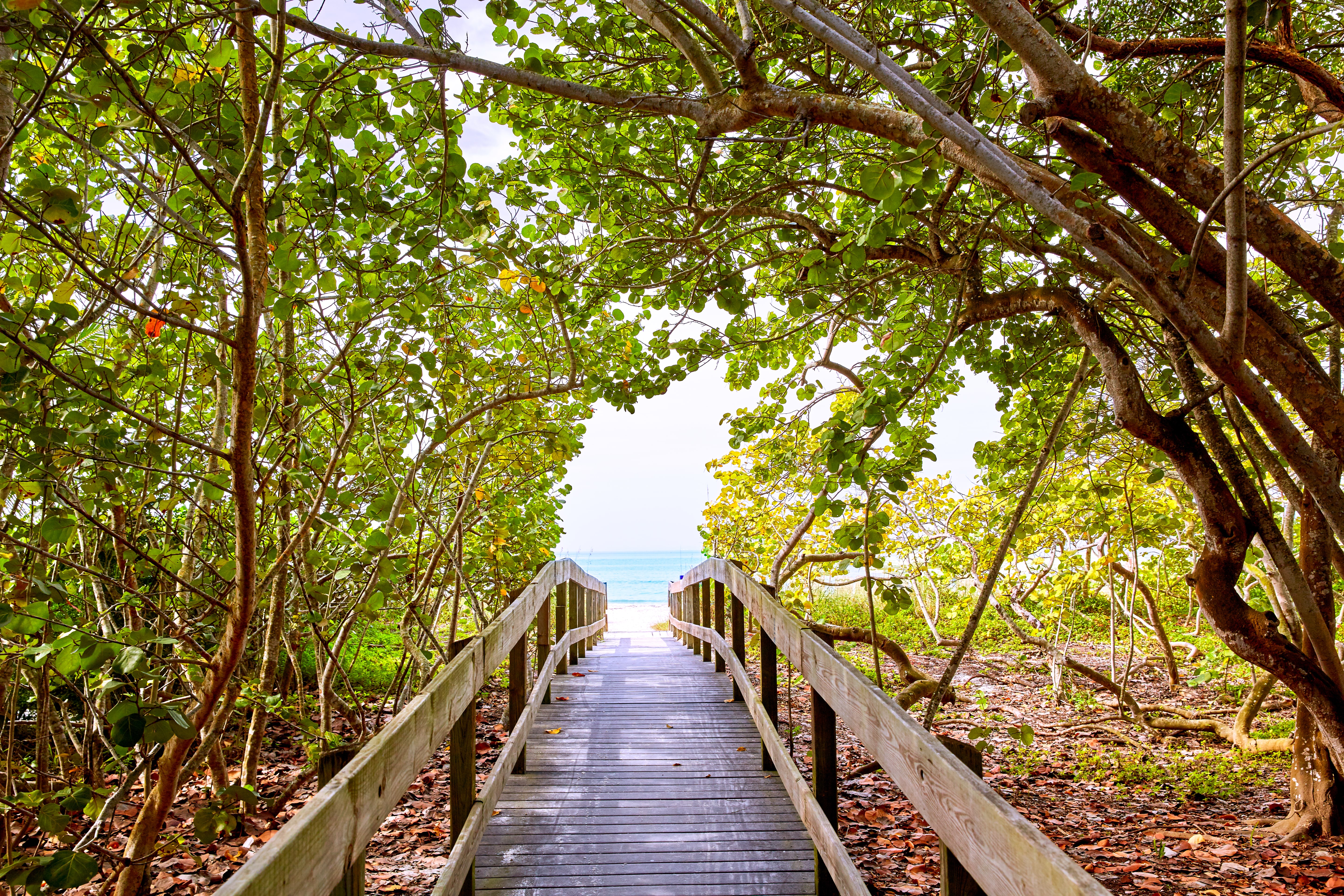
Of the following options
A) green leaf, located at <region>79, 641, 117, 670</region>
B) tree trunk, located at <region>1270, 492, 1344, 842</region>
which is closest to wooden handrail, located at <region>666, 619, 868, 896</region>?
green leaf, located at <region>79, 641, 117, 670</region>

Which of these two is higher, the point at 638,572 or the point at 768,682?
the point at 638,572

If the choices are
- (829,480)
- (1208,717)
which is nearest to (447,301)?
(829,480)

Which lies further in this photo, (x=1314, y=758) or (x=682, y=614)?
(x=682, y=614)

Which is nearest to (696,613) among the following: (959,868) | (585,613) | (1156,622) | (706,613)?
(585,613)

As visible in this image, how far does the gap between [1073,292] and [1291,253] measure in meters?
1.05

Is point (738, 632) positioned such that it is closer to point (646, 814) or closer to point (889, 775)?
point (646, 814)

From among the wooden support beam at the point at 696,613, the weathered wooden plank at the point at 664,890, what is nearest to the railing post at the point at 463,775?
the weathered wooden plank at the point at 664,890

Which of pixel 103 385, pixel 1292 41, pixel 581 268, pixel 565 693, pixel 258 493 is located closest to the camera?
pixel 103 385

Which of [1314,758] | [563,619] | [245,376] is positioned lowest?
[1314,758]

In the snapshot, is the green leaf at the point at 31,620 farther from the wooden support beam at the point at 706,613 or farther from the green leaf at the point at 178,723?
the wooden support beam at the point at 706,613

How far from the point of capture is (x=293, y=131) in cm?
312

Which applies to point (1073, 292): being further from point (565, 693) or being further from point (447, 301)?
point (565, 693)

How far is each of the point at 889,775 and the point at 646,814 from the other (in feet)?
5.85

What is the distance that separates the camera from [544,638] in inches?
233
